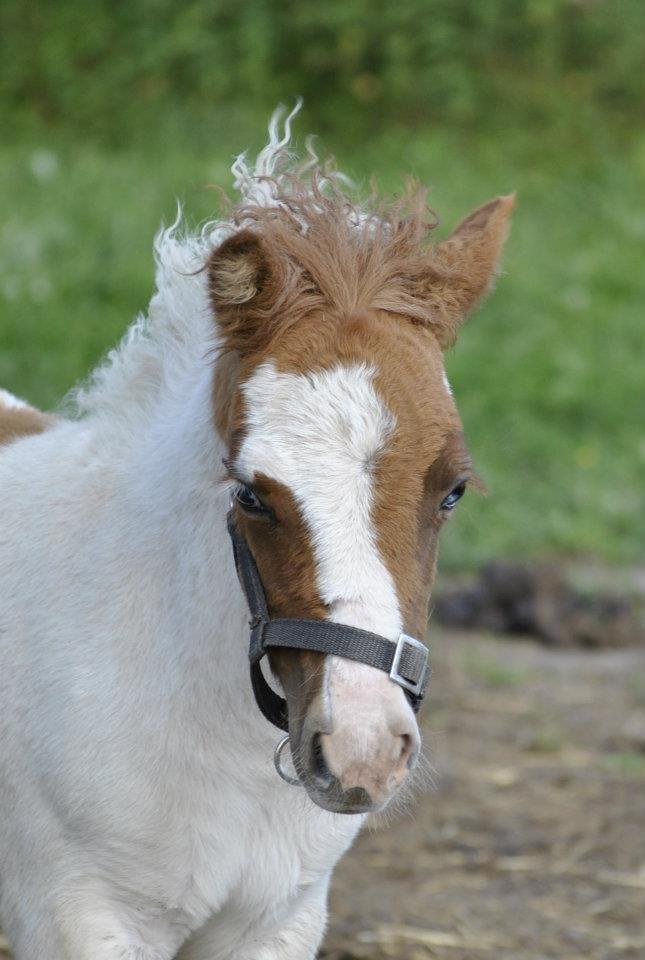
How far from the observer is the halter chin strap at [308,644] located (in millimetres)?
2281

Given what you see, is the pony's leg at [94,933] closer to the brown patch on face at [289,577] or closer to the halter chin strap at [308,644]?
the halter chin strap at [308,644]

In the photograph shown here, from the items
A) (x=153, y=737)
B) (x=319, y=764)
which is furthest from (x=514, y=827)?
(x=319, y=764)

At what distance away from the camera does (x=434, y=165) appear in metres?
12.1

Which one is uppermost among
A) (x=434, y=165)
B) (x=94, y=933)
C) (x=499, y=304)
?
(x=434, y=165)

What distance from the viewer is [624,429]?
348 inches

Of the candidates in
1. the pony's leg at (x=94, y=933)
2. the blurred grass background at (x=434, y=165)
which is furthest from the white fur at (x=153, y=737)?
the blurred grass background at (x=434, y=165)

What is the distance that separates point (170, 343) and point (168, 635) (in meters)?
0.65

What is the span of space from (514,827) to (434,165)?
26.7 feet

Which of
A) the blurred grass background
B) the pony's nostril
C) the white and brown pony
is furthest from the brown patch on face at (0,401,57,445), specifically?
the blurred grass background

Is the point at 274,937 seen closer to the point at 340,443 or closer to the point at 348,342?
the point at 340,443

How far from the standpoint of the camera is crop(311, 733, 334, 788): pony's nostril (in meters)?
2.28

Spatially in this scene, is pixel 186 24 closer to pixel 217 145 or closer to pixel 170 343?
pixel 217 145

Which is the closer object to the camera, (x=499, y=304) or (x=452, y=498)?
(x=452, y=498)

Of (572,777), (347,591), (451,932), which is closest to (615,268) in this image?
(572,777)
